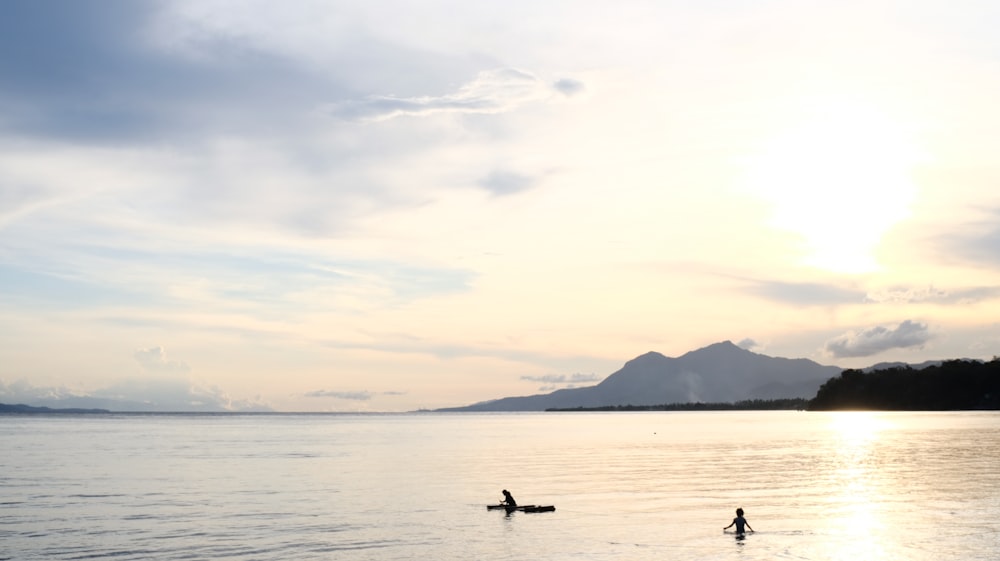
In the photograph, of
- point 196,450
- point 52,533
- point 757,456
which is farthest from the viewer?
point 196,450

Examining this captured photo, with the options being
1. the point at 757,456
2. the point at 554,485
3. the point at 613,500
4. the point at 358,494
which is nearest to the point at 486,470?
the point at 554,485

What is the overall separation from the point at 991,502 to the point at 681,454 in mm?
66364

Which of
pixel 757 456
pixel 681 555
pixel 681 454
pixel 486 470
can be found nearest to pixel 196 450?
pixel 486 470

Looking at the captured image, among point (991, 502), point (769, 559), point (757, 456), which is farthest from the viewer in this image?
point (757, 456)

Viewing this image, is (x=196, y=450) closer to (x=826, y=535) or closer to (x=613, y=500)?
(x=613, y=500)

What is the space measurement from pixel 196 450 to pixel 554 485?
82.2 metres

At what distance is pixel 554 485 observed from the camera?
266ft

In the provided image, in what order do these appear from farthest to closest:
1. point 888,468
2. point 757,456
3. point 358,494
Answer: point 757,456
point 888,468
point 358,494

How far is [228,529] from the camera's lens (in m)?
54.8

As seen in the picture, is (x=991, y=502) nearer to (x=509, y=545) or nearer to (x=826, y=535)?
(x=826, y=535)

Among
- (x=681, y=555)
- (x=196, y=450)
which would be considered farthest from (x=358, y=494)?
(x=196, y=450)

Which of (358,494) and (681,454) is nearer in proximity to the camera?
(358,494)

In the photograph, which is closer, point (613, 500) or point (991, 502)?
point (991, 502)

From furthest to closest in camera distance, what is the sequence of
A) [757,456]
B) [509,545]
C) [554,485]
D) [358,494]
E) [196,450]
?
[196,450] → [757,456] → [554,485] → [358,494] → [509,545]
